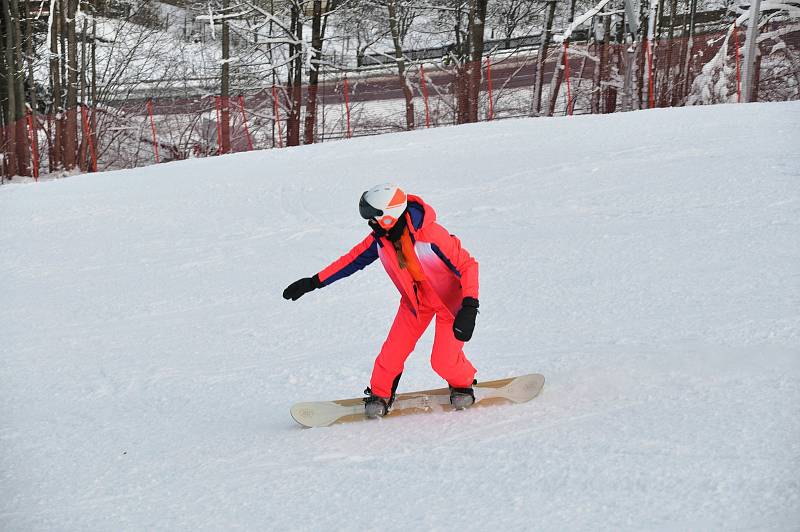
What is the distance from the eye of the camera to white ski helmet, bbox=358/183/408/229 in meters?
4.44

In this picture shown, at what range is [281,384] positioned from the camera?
5.99 m

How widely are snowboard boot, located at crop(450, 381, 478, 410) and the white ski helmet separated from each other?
104cm

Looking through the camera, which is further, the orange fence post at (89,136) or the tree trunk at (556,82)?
the orange fence post at (89,136)

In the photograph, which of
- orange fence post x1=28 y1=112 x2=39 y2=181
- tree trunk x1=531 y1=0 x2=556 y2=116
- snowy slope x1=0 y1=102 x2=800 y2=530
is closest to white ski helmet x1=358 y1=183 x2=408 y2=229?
snowy slope x1=0 y1=102 x2=800 y2=530

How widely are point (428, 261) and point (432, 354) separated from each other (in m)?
0.52

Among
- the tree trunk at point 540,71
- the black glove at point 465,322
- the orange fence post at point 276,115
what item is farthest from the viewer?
the orange fence post at point 276,115

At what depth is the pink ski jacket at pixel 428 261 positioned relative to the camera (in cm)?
457

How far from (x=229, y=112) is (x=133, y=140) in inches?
109

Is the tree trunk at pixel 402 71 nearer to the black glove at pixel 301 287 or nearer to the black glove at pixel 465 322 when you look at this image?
the black glove at pixel 301 287

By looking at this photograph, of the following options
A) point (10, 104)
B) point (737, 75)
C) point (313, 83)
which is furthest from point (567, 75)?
point (10, 104)

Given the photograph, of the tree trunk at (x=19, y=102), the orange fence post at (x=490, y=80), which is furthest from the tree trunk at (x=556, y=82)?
the tree trunk at (x=19, y=102)

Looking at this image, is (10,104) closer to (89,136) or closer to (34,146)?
(34,146)

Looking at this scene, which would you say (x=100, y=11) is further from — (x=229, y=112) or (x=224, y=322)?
(x=224, y=322)

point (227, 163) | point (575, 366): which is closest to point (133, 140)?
point (227, 163)
